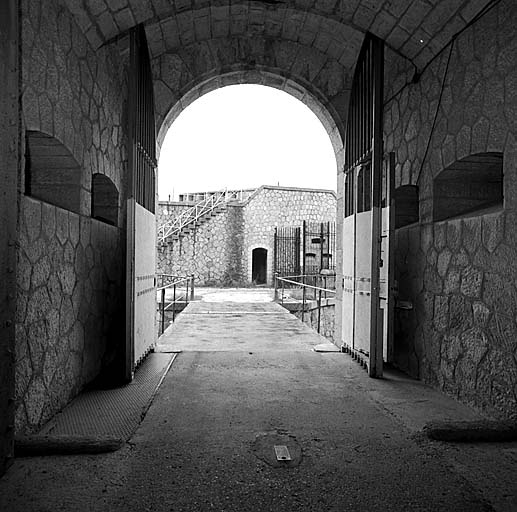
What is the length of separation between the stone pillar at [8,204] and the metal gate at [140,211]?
1.62m

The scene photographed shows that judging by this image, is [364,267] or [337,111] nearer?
[364,267]

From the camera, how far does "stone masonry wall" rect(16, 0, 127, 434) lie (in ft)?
8.91

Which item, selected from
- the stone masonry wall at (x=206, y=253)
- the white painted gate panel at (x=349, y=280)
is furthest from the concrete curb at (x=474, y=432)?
the stone masonry wall at (x=206, y=253)

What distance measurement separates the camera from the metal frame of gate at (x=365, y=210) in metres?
4.25

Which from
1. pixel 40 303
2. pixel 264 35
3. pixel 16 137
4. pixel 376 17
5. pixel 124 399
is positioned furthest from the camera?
pixel 264 35

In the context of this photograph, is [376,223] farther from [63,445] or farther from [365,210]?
[63,445]

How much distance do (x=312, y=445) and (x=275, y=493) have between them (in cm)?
58

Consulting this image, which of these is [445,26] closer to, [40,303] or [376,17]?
[376,17]

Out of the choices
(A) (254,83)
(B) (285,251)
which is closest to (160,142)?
(A) (254,83)

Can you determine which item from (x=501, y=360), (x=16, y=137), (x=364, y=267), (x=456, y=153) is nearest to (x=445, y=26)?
(x=456, y=153)

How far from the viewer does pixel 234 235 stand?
22156 mm

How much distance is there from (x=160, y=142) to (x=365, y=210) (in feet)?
8.26

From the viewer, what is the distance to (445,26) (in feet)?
12.1

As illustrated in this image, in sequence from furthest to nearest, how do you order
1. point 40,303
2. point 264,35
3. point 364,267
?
point 264,35 < point 364,267 < point 40,303
